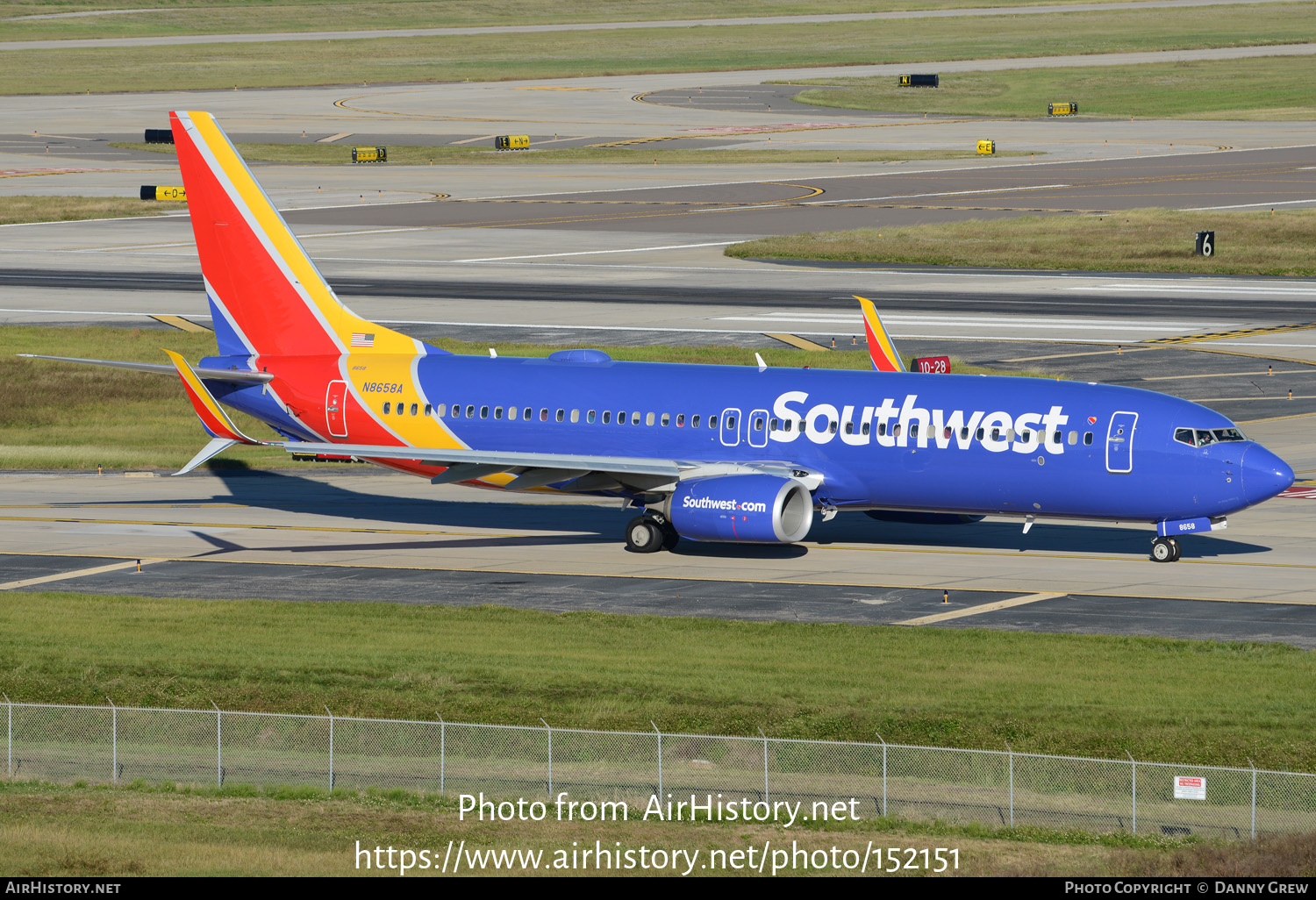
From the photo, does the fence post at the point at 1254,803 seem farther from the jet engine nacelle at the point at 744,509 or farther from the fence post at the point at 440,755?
the jet engine nacelle at the point at 744,509

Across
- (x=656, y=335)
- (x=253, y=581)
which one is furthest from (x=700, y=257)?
(x=253, y=581)

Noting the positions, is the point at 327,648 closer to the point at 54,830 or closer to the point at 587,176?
the point at 54,830

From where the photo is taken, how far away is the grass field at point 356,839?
1065 inches

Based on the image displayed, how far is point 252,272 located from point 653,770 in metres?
30.0

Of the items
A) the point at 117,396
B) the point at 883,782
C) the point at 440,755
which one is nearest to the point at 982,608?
the point at 883,782

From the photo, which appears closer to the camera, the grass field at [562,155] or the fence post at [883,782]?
the fence post at [883,782]

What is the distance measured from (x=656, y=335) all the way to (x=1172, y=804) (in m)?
62.0

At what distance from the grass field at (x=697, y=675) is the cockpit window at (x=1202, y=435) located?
26.7 feet

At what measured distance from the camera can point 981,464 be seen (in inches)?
1919

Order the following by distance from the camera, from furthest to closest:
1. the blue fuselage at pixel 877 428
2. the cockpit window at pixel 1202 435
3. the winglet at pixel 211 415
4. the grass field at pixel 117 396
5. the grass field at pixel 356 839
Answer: the grass field at pixel 117 396, the winglet at pixel 211 415, the blue fuselage at pixel 877 428, the cockpit window at pixel 1202 435, the grass field at pixel 356 839

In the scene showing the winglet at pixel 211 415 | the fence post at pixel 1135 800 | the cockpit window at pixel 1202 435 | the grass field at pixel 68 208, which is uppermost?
the grass field at pixel 68 208

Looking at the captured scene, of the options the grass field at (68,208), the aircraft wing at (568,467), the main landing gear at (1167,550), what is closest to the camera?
the main landing gear at (1167,550)

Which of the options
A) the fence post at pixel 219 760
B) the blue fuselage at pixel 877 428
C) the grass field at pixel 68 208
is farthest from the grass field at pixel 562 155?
the fence post at pixel 219 760
